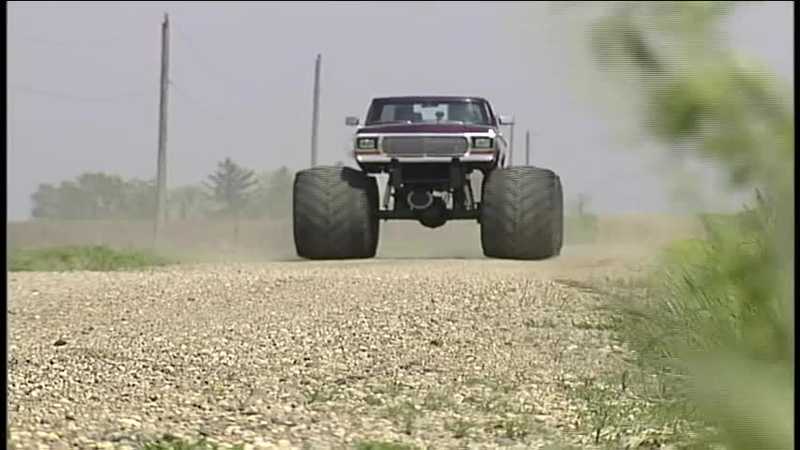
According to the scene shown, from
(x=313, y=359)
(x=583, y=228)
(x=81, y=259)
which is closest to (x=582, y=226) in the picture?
(x=583, y=228)

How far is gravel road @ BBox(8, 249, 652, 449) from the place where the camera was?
4.98 meters

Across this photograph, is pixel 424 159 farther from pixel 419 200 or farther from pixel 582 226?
pixel 582 226

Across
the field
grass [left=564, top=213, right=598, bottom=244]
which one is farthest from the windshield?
grass [left=564, top=213, right=598, bottom=244]

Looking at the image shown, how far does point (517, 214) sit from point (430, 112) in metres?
1.55

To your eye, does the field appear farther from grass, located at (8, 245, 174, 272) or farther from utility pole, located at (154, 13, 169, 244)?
utility pole, located at (154, 13, 169, 244)

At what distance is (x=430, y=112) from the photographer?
12.7m

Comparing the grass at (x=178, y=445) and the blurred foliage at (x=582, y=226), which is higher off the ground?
the blurred foliage at (x=582, y=226)

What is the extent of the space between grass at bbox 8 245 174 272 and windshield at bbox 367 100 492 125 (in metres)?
3.72

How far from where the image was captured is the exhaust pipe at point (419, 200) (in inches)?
504

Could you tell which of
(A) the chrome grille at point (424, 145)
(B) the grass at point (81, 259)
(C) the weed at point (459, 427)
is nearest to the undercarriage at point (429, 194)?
(A) the chrome grille at point (424, 145)

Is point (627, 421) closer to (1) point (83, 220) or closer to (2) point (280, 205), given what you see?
(2) point (280, 205)

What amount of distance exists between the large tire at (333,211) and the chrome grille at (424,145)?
0.80 metres

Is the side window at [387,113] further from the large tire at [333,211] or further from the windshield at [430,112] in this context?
the large tire at [333,211]

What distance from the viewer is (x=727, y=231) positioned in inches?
78.7
